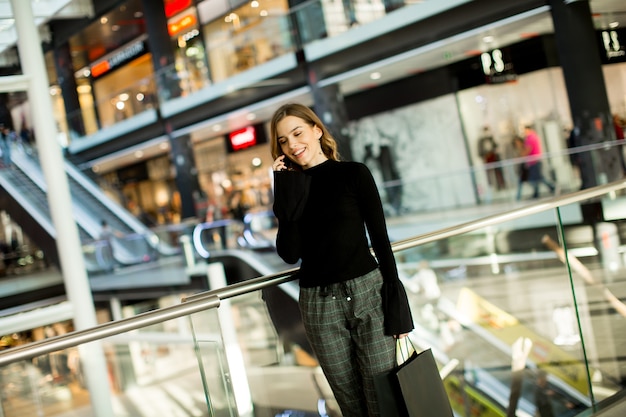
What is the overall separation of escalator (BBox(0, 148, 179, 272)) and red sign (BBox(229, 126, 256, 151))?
4.47 m

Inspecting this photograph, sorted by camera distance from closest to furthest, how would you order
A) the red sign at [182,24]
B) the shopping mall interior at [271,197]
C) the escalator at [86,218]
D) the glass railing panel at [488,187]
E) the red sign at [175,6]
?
1. the shopping mall interior at [271,197]
2. the glass railing panel at [488,187]
3. the escalator at [86,218]
4. the red sign at [175,6]
5. the red sign at [182,24]

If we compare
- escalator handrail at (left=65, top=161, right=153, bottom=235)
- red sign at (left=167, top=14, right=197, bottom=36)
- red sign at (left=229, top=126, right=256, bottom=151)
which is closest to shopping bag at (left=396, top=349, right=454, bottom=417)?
escalator handrail at (left=65, top=161, right=153, bottom=235)

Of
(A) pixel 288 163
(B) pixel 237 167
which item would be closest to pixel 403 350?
(A) pixel 288 163

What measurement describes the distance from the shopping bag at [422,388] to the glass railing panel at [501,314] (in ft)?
3.46

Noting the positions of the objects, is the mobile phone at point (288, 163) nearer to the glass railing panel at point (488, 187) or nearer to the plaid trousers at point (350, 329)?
the plaid trousers at point (350, 329)

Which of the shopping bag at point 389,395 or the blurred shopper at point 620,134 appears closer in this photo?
the shopping bag at point 389,395

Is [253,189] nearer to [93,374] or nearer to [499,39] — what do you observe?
[499,39]

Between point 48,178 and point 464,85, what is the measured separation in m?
13.3

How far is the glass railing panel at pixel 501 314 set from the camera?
3.79 metres

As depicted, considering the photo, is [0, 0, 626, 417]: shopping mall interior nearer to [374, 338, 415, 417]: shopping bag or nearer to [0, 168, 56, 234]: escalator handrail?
[0, 168, 56, 234]: escalator handrail

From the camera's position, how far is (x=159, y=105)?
2059 cm

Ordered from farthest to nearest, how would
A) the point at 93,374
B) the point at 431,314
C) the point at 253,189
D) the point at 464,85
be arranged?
1. the point at 253,189
2. the point at 464,85
3. the point at 431,314
4. the point at 93,374

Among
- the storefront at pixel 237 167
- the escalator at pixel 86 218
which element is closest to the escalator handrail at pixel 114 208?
the escalator at pixel 86 218

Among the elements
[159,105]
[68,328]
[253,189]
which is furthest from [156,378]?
[253,189]
